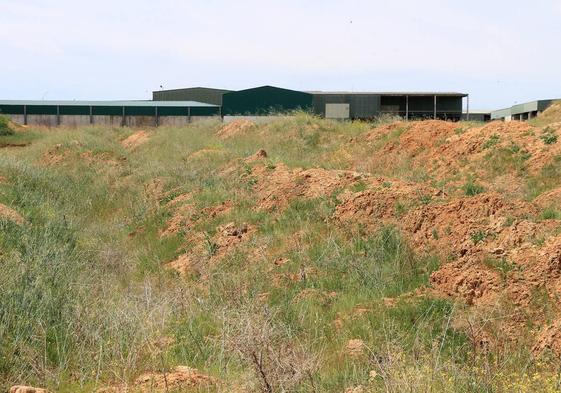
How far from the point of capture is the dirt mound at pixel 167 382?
5387 millimetres

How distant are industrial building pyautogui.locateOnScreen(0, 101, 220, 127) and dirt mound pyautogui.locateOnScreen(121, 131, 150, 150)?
12248 mm

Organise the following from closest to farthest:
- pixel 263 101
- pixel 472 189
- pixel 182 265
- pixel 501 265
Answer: pixel 501 265
pixel 182 265
pixel 472 189
pixel 263 101

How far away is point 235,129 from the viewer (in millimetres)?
36375

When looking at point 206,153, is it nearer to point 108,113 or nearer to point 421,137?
point 421,137

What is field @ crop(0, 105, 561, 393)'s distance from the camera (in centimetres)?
579

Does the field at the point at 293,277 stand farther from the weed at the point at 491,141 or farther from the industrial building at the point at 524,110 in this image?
the industrial building at the point at 524,110

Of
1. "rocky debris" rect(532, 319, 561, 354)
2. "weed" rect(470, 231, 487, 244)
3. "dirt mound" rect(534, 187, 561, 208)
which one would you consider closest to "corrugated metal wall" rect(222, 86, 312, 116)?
"dirt mound" rect(534, 187, 561, 208)

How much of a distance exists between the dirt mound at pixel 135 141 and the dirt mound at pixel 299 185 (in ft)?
76.0

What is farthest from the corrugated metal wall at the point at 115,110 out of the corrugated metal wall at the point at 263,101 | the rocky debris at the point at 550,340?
the rocky debris at the point at 550,340

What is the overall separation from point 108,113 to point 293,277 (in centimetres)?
5057

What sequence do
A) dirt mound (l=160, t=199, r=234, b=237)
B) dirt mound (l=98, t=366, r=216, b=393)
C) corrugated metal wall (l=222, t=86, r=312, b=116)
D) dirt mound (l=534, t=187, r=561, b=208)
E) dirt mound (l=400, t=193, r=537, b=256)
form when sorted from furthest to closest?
corrugated metal wall (l=222, t=86, r=312, b=116), dirt mound (l=160, t=199, r=234, b=237), dirt mound (l=534, t=187, r=561, b=208), dirt mound (l=400, t=193, r=537, b=256), dirt mound (l=98, t=366, r=216, b=393)

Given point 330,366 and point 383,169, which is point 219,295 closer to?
point 330,366

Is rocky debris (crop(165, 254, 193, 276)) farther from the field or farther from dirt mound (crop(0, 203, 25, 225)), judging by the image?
dirt mound (crop(0, 203, 25, 225))

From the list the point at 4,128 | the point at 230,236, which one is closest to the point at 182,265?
the point at 230,236
